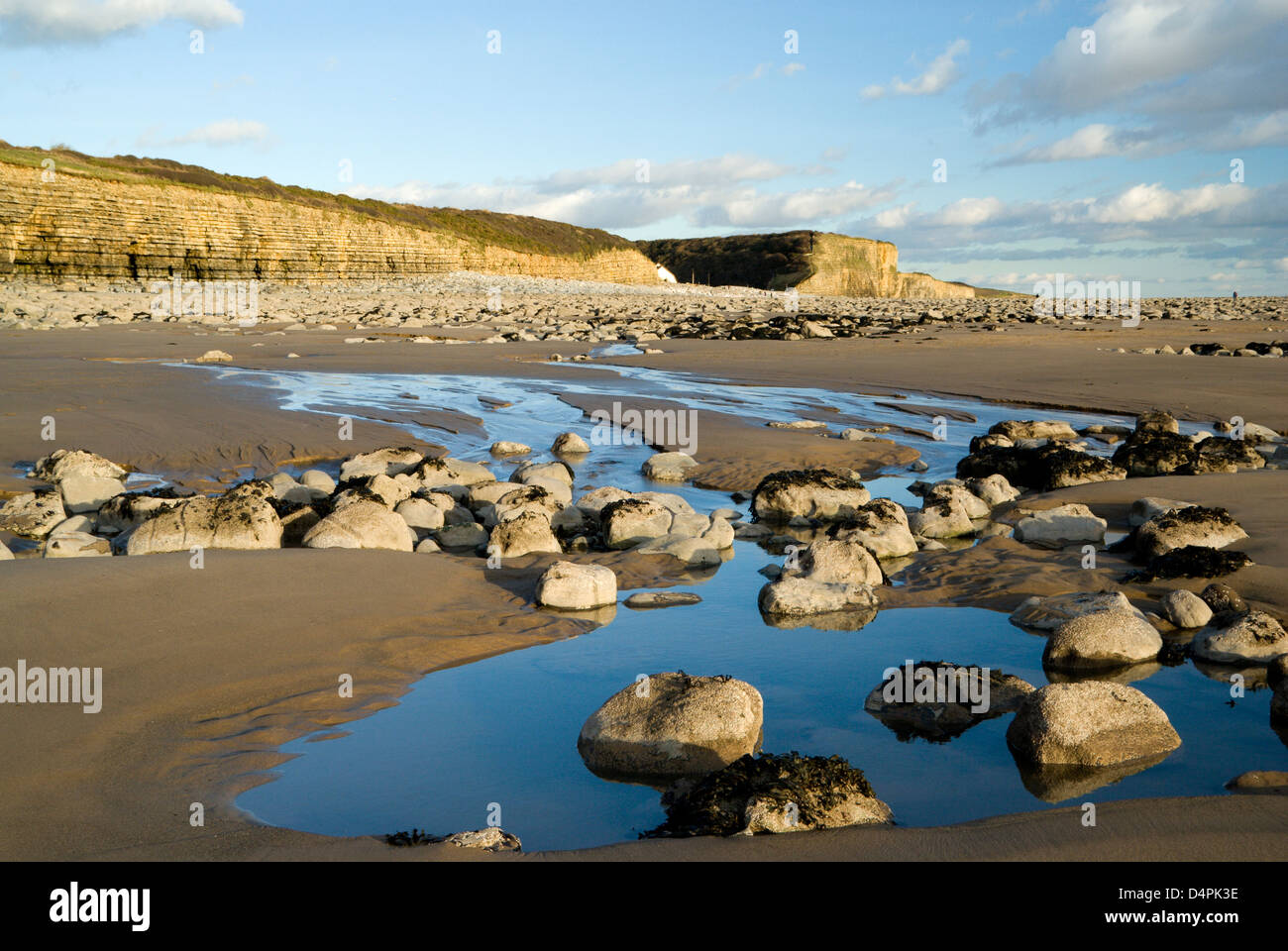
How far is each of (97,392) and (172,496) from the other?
5.42 meters

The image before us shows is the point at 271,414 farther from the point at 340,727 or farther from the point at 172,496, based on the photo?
the point at 340,727

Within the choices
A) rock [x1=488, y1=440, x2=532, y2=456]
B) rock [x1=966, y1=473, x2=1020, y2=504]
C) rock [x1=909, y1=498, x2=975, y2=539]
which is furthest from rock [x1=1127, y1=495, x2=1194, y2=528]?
rock [x1=488, y1=440, x2=532, y2=456]

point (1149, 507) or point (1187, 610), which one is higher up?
point (1149, 507)

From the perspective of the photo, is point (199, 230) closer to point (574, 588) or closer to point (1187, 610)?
point (574, 588)

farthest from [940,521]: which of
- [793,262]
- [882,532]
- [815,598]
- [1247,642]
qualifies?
[793,262]

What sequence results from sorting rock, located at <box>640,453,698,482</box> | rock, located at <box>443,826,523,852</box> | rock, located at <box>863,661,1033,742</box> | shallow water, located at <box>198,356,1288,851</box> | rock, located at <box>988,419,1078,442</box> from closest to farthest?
rock, located at <box>443,826,523,852</box>, shallow water, located at <box>198,356,1288,851</box>, rock, located at <box>863,661,1033,742</box>, rock, located at <box>640,453,698,482</box>, rock, located at <box>988,419,1078,442</box>

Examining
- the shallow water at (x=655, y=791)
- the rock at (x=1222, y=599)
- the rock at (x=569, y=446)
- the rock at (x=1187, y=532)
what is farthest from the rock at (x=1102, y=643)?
the rock at (x=569, y=446)

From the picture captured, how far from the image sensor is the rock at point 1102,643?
4590 mm

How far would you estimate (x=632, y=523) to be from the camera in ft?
22.1

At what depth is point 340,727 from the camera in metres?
3.94

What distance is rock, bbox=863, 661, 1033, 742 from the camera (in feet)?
13.3

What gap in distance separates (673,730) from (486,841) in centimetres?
94

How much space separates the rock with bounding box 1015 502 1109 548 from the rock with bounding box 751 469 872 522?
122cm

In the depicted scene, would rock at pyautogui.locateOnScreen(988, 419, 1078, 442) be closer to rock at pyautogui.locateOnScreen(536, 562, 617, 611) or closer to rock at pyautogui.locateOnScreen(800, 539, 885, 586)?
rock at pyautogui.locateOnScreen(800, 539, 885, 586)
